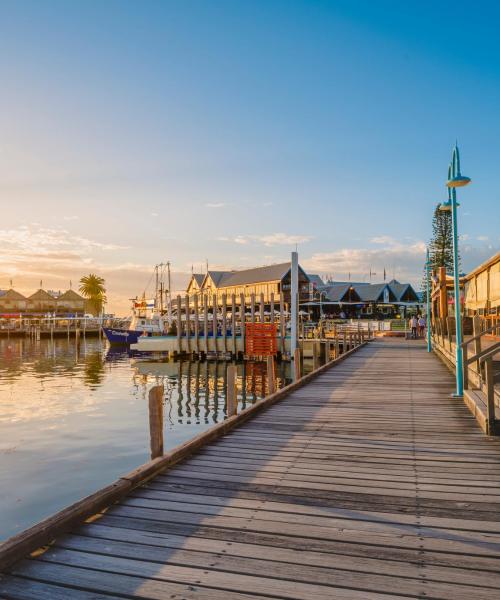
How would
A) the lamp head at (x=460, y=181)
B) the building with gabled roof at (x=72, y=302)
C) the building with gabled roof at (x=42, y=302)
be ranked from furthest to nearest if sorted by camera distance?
the building with gabled roof at (x=72, y=302), the building with gabled roof at (x=42, y=302), the lamp head at (x=460, y=181)

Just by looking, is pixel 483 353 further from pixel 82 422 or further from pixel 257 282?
pixel 257 282

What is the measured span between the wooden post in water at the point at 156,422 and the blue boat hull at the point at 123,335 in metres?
54.5

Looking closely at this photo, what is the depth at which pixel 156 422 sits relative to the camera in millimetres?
7297

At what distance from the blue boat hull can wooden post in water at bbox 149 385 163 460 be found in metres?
54.5

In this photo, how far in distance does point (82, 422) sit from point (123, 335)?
44.3 m

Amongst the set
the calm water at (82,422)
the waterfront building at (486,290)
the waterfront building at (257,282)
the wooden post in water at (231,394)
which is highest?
the waterfront building at (257,282)

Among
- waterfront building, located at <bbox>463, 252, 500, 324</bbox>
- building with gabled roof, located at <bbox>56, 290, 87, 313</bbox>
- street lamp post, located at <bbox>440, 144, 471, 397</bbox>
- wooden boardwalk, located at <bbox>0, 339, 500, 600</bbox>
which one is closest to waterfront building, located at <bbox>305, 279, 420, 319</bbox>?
waterfront building, located at <bbox>463, 252, 500, 324</bbox>

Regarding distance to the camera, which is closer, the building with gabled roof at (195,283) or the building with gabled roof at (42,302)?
the building with gabled roof at (195,283)

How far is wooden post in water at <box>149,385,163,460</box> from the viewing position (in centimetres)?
707

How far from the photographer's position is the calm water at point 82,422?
10.8 m

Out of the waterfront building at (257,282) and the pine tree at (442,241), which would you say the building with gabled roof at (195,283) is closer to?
the waterfront building at (257,282)

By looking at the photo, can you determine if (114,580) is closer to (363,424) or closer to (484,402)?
(363,424)

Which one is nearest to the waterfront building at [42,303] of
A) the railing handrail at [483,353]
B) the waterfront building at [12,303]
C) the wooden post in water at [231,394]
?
the waterfront building at [12,303]

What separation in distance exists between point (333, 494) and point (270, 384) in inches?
338
